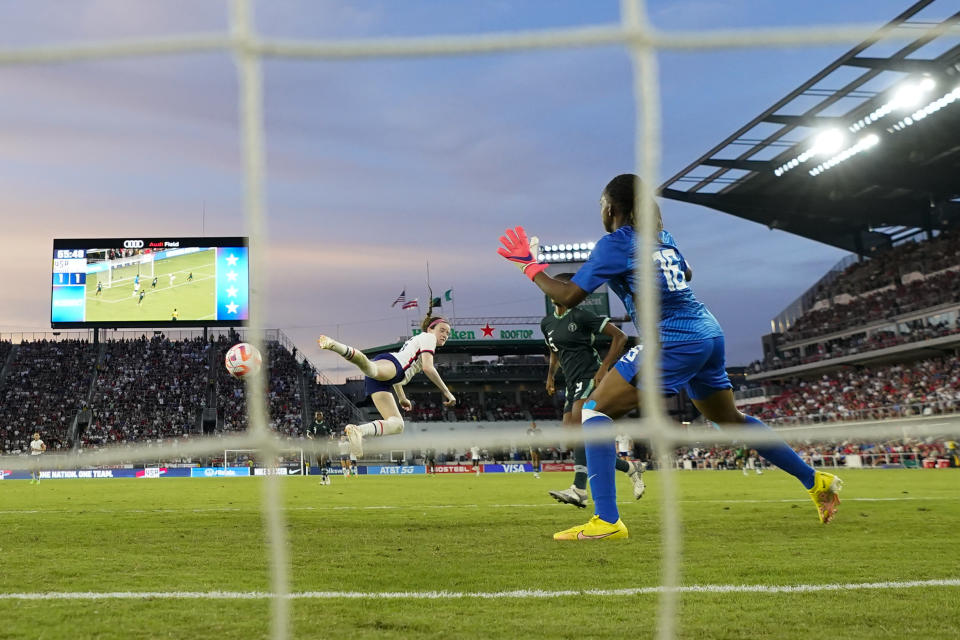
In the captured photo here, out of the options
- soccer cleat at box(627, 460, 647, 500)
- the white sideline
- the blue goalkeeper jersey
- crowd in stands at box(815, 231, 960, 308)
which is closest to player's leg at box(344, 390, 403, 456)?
soccer cleat at box(627, 460, 647, 500)

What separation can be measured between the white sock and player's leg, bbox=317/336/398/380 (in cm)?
54

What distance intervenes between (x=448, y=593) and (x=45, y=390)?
36800 mm

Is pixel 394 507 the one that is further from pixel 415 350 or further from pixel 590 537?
pixel 590 537

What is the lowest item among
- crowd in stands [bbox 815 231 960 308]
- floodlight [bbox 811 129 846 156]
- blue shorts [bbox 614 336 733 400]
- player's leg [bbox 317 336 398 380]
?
blue shorts [bbox 614 336 733 400]

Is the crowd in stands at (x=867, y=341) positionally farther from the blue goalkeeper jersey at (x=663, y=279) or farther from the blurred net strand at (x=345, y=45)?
the blurred net strand at (x=345, y=45)

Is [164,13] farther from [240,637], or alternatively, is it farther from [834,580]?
[834,580]

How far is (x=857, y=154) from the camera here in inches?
1135

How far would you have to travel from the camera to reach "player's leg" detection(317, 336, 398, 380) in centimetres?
842

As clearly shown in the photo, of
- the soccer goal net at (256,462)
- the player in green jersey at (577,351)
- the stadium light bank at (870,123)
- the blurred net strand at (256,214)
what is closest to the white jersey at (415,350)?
the player in green jersey at (577,351)

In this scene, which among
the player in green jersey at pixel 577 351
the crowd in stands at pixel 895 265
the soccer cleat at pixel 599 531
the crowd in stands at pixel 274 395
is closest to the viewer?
the soccer cleat at pixel 599 531

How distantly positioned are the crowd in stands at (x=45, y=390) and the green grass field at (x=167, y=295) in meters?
3.66

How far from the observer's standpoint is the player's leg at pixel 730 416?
469 cm

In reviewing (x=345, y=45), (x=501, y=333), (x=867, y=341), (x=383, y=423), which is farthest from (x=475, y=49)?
(x=501, y=333)

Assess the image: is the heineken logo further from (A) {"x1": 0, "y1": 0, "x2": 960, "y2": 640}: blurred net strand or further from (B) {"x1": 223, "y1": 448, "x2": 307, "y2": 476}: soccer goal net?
(A) {"x1": 0, "y1": 0, "x2": 960, "y2": 640}: blurred net strand
